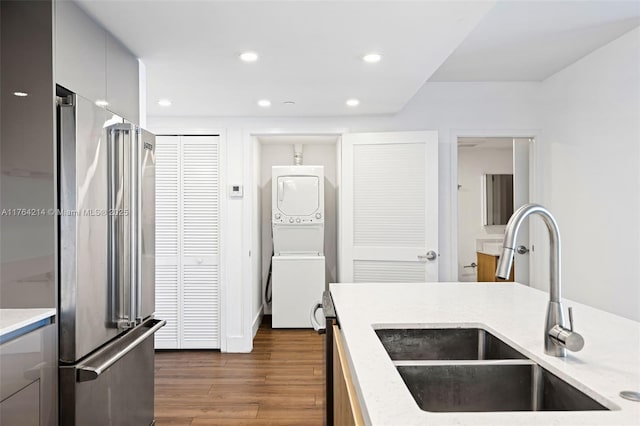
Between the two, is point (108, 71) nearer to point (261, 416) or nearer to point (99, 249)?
point (99, 249)

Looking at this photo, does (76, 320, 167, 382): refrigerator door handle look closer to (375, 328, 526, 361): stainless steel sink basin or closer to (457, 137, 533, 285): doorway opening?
(375, 328, 526, 361): stainless steel sink basin

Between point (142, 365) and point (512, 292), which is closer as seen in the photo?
point (512, 292)

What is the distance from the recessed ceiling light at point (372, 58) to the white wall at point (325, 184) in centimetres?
300

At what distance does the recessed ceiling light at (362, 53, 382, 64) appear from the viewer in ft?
8.32

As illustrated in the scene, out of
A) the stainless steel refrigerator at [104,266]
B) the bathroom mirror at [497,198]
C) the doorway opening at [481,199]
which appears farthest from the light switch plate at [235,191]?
the bathroom mirror at [497,198]

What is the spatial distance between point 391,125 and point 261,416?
2.73 meters

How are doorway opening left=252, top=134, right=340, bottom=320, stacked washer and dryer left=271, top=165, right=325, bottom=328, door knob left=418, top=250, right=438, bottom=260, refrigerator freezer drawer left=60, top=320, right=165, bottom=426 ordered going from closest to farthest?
refrigerator freezer drawer left=60, top=320, right=165, bottom=426 → door knob left=418, top=250, right=438, bottom=260 → stacked washer and dryer left=271, top=165, right=325, bottom=328 → doorway opening left=252, top=134, right=340, bottom=320

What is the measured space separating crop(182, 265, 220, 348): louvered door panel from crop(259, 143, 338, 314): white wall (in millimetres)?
1408

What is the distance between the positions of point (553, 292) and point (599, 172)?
104 inches

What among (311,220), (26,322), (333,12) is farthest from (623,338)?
(311,220)

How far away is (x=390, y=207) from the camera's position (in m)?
3.98

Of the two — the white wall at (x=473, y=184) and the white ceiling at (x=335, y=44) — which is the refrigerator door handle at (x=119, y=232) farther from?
the white wall at (x=473, y=184)

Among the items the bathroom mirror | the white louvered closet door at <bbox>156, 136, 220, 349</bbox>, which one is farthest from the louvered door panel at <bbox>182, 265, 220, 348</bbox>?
the bathroom mirror

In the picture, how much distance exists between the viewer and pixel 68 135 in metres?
1.74
